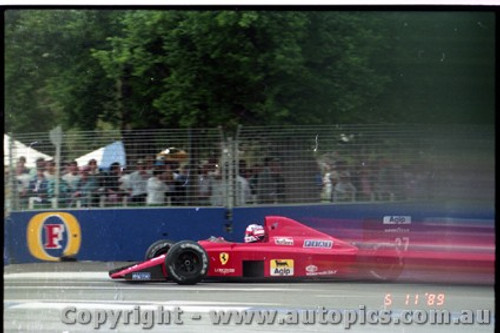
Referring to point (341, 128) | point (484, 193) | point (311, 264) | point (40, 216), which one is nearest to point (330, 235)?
point (311, 264)

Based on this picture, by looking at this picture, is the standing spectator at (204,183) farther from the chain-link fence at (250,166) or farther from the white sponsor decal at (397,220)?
the white sponsor decal at (397,220)

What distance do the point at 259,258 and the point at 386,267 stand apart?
2.06 ft

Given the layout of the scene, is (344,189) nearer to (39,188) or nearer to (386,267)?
(386,267)

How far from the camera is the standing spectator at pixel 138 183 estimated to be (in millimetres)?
4426

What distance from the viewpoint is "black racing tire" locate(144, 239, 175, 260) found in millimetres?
4383

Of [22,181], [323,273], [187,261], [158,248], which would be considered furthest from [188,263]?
[22,181]

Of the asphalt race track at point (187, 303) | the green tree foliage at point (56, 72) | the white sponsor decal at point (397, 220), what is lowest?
the asphalt race track at point (187, 303)

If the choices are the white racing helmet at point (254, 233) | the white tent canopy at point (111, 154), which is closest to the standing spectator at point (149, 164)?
the white tent canopy at point (111, 154)

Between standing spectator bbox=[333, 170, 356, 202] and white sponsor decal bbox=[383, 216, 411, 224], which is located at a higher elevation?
standing spectator bbox=[333, 170, 356, 202]

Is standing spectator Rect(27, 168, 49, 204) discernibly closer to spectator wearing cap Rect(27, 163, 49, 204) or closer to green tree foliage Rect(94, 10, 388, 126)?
spectator wearing cap Rect(27, 163, 49, 204)

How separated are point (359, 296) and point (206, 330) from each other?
30.4 inches

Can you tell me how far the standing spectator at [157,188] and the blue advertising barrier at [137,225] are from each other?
0.05 metres

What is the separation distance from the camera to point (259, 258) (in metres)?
4.51

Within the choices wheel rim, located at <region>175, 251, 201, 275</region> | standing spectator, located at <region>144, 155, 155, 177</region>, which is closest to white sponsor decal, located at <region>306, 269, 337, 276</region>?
wheel rim, located at <region>175, 251, 201, 275</region>
